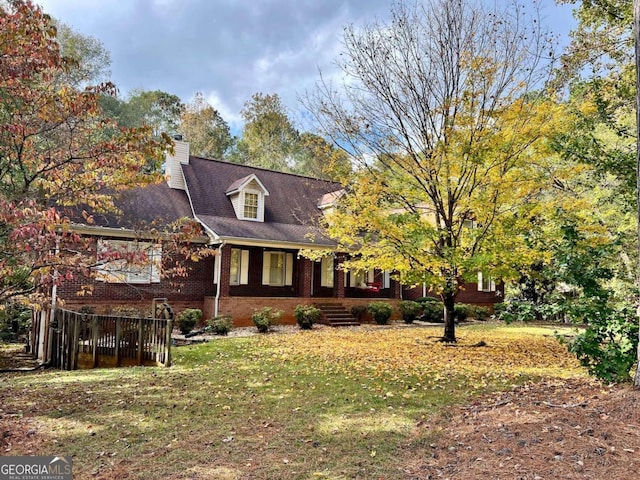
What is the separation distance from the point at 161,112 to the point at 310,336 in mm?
30832

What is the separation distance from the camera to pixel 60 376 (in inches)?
334

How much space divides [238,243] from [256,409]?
11.3 metres

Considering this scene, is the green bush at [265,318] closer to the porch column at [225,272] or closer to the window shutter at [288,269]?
the porch column at [225,272]

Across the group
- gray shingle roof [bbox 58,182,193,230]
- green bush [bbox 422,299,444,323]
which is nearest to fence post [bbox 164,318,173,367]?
gray shingle roof [bbox 58,182,193,230]

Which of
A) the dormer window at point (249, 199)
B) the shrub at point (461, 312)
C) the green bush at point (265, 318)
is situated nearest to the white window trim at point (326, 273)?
the dormer window at point (249, 199)

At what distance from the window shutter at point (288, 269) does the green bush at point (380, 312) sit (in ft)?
12.6

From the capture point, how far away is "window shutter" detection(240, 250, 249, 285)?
1859 centimetres

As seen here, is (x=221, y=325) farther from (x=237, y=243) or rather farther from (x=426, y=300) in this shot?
(x=426, y=300)

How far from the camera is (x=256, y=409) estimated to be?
5.84 meters

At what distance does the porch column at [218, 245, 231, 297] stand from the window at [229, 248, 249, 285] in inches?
50.0

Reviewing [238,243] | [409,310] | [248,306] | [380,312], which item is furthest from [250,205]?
[409,310]

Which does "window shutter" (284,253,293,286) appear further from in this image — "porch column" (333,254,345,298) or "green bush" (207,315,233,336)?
"green bush" (207,315,233,336)

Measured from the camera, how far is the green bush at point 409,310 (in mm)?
19406

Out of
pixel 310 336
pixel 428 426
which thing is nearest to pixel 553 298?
pixel 428 426
